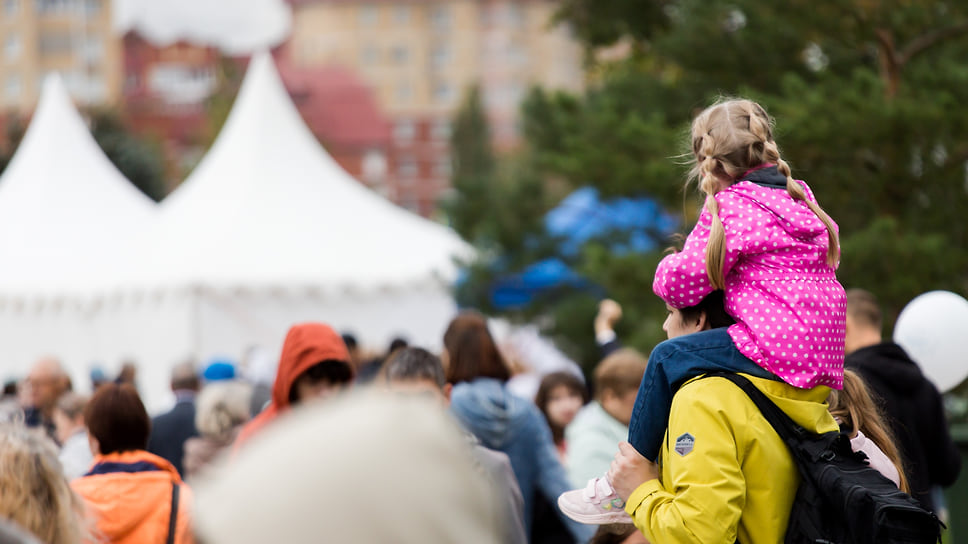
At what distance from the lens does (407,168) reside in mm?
80625

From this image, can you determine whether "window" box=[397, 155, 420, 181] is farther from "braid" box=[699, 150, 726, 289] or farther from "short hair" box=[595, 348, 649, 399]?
"braid" box=[699, 150, 726, 289]

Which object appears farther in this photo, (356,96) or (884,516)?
(356,96)

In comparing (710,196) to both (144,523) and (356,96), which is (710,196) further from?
(356,96)

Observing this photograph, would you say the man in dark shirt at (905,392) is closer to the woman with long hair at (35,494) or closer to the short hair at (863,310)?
the short hair at (863,310)

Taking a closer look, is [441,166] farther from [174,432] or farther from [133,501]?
[133,501]

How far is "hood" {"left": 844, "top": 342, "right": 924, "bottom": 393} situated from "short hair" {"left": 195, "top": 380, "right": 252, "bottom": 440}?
2902 millimetres

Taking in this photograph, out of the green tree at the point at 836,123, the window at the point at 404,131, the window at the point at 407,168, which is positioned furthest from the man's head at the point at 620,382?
Answer: the window at the point at 404,131

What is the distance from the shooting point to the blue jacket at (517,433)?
14.6 ft

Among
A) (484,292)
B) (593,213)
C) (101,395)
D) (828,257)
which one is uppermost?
(828,257)

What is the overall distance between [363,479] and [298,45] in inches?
3529

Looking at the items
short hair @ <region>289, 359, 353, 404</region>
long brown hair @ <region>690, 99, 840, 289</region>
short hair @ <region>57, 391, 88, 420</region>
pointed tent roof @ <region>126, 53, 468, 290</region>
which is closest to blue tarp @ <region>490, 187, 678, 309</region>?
pointed tent roof @ <region>126, 53, 468, 290</region>

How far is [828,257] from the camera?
253 cm

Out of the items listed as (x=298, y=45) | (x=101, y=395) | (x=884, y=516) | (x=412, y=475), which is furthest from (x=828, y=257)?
(x=298, y=45)

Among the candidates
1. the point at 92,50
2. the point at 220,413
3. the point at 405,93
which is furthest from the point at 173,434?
the point at 405,93
